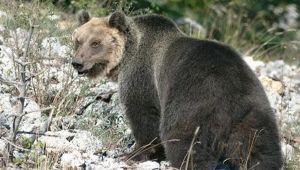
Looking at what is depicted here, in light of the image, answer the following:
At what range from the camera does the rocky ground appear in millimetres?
7359

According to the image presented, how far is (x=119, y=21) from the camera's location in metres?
8.76

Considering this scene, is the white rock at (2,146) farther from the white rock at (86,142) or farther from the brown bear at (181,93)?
the brown bear at (181,93)

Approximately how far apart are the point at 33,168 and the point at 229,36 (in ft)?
30.8

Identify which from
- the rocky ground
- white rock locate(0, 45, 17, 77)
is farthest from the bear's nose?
white rock locate(0, 45, 17, 77)

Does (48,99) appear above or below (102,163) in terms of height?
above

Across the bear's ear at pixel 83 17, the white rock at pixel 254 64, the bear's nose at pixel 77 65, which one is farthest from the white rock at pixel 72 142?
the white rock at pixel 254 64

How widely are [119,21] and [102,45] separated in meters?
0.35

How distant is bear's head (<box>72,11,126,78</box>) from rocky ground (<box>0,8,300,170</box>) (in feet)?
1.62

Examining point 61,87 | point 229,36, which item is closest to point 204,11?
point 229,36

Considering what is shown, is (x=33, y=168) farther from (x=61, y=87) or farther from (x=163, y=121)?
(x=61, y=87)

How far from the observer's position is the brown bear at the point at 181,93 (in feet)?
23.1

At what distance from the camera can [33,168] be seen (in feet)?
23.0

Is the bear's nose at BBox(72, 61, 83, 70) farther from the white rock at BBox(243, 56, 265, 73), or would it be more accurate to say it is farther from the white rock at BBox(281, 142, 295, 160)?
the white rock at BBox(243, 56, 265, 73)

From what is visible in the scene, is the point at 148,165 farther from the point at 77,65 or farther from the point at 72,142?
the point at 77,65
